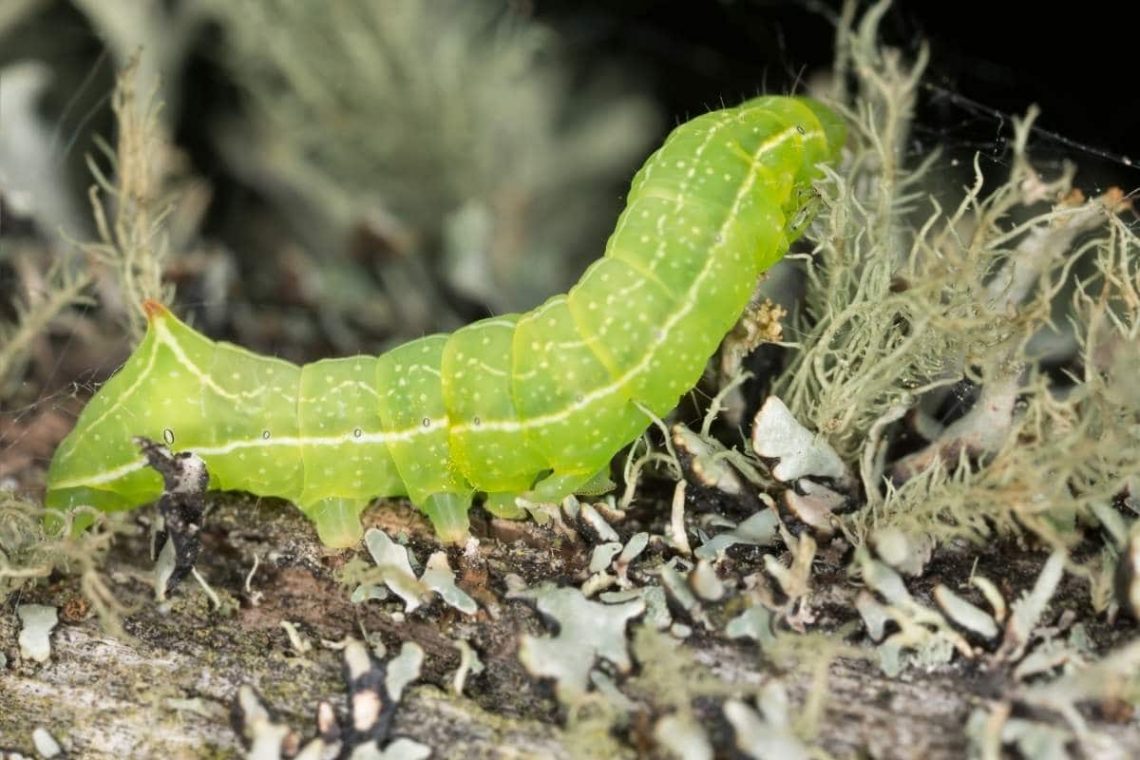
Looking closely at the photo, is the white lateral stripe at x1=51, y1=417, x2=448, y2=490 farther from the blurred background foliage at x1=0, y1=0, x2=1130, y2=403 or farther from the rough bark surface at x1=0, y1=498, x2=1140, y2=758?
the blurred background foliage at x1=0, y1=0, x2=1130, y2=403

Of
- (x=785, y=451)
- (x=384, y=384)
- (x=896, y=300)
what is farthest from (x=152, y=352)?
(x=896, y=300)

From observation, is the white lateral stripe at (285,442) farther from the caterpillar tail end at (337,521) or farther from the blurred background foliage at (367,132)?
the blurred background foliage at (367,132)

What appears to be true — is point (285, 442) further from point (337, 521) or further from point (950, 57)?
point (950, 57)

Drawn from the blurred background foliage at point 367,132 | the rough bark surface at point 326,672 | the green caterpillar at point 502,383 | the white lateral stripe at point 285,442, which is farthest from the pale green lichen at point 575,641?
the blurred background foliage at point 367,132

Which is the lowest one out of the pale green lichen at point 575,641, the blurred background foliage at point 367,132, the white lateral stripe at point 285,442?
the pale green lichen at point 575,641

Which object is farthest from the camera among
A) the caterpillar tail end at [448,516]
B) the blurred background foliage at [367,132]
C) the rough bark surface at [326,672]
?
the blurred background foliage at [367,132]

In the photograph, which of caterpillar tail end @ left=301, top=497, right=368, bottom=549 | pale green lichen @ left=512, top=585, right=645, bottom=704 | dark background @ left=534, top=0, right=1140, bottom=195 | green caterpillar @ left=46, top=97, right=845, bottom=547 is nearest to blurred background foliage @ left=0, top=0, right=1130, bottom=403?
dark background @ left=534, top=0, right=1140, bottom=195

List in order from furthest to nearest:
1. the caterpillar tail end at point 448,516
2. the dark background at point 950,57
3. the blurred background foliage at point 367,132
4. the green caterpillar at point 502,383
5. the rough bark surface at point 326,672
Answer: the blurred background foliage at point 367,132, the dark background at point 950,57, the caterpillar tail end at point 448,516, the green caterpillar at point 502,383, the rough bark surface at point 326,672

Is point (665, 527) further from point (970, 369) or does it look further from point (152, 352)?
point (152, 352)
